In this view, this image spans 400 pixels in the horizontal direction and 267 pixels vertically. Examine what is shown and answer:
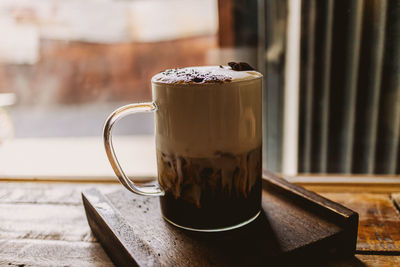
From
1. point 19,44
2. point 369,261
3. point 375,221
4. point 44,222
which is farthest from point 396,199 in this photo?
point 19,44

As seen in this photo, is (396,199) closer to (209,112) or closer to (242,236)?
(242,236)

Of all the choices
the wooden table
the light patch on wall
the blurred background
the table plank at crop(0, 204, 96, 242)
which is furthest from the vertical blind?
the light patch on wall

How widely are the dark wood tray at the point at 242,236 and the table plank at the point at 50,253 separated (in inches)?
1.0

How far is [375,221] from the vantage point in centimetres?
75

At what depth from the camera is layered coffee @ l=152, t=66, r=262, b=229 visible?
0.56m

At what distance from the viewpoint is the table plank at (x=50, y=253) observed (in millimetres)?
652

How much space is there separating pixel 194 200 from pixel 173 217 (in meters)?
0.07

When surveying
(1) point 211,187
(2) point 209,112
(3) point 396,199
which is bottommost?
(3) point 396,199

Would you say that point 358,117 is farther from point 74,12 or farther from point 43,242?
point 74,12

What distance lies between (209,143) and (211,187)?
0.08m

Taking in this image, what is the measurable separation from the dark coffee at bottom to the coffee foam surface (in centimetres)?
11

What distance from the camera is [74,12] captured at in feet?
10.9

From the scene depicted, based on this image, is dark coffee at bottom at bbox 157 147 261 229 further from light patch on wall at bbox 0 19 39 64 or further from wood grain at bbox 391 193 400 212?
light patch on wall at bbox 0 19 39 64

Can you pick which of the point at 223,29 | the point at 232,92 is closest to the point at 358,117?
the point at 223,29
